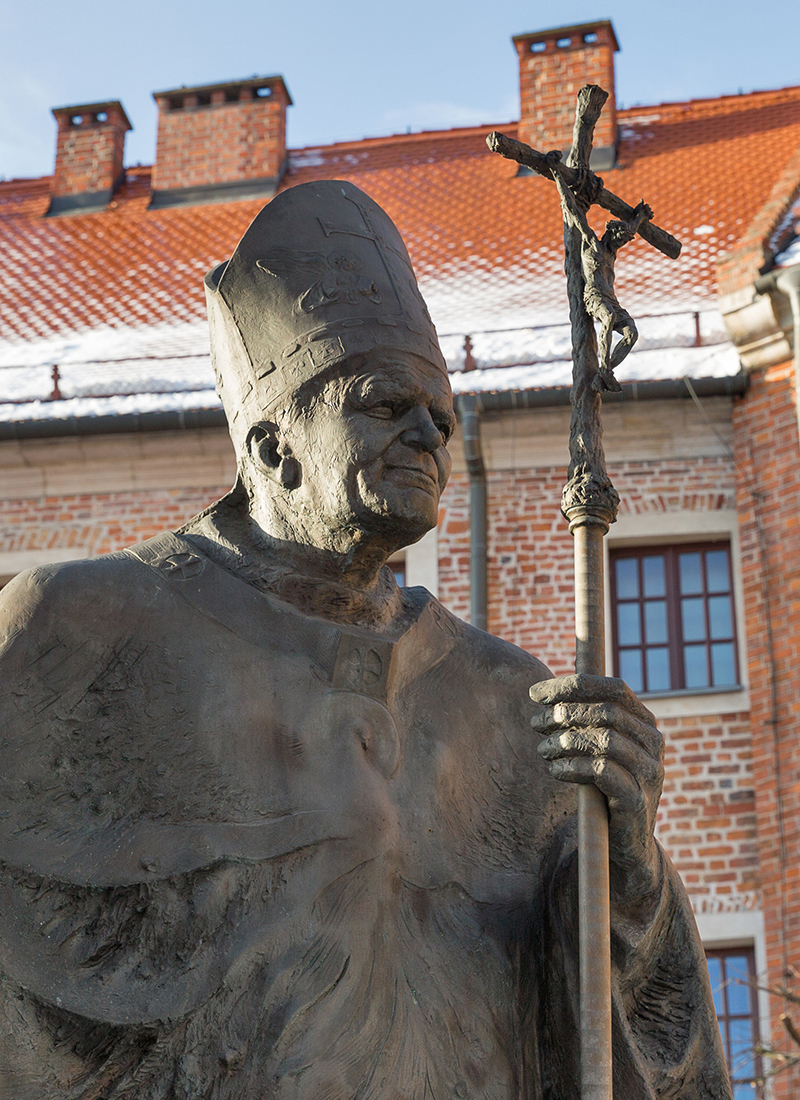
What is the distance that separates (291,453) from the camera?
11.7 feet

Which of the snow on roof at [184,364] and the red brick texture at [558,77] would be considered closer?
the snow on roof at [184,364]

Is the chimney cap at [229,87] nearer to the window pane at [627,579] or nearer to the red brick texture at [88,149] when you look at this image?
the red brick texture at [88,149]

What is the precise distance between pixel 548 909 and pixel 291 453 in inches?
36.8

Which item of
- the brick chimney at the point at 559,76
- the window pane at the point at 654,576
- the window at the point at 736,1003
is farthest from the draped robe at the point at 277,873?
the brick chimney at the point at 559,76

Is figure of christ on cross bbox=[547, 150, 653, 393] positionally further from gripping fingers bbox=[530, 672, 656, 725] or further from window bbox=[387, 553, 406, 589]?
window bbox=[387, 553, 406, 589]

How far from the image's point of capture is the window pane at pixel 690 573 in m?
15.3

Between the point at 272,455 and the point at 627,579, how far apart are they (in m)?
12.1

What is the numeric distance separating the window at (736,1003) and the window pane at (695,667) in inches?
81.9

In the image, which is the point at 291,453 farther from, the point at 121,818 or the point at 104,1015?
the point at 104,1015

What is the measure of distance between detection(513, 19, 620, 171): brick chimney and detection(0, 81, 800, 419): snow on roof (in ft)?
1.49

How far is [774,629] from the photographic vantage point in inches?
573

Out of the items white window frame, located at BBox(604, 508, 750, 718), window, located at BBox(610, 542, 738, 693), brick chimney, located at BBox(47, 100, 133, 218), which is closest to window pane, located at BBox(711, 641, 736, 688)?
window, located at BBox(610, 542, 738, 693)

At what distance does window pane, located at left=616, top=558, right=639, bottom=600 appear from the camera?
15.5 meters

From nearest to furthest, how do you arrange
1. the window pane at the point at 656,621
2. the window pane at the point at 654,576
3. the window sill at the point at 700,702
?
the window sill at the point at 700,702 → the window pane at the point at 656,621 → the window pane at the point at 654,576
